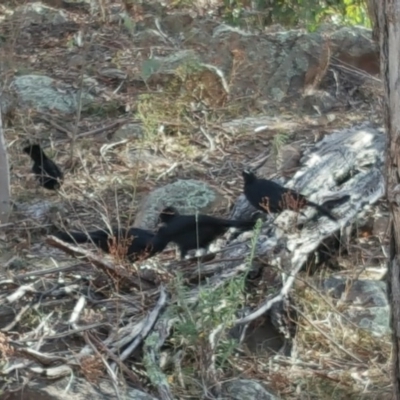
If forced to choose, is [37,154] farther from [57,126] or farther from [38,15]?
[38,15]

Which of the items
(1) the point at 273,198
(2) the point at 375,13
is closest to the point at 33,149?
(1) the point at 273,198

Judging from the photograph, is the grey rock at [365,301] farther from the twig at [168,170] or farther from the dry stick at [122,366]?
the twig at [168,170]

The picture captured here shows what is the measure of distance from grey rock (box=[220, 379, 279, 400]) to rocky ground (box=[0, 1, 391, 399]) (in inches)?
0.4

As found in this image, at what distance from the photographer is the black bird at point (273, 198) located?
596 centimetres

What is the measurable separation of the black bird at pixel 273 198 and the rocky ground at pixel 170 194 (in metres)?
0.31

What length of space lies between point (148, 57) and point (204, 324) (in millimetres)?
6945

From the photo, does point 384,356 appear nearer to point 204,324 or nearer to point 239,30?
point 204,324

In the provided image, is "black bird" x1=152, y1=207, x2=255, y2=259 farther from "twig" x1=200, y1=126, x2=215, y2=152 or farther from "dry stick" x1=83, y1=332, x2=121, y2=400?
"twig" x1=200, y1=126, x2=215, y2=152

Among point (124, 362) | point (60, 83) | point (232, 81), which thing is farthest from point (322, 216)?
point (60, 83)

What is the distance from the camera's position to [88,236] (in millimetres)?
5961

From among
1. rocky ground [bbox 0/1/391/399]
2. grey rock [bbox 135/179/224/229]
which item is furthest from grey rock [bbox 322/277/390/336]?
grey rock [bbox 135/179/224/229]

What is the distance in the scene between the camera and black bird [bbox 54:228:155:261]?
5.59 meters

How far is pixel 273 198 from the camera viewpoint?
638 centimetres

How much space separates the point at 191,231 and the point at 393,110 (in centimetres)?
260
